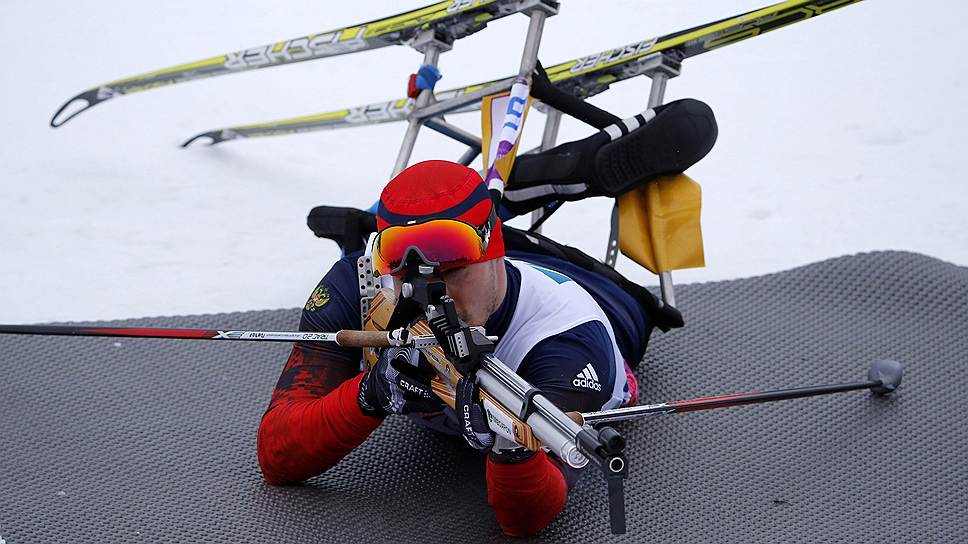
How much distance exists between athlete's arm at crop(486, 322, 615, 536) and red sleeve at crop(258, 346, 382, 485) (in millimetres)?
240

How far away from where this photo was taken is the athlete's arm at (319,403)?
1771 millimetres

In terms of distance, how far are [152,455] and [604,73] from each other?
4.16ft

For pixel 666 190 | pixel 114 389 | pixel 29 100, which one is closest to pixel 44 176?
pixel 29 100

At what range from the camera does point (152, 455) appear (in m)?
2.00

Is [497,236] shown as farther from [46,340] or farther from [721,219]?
[721,219]

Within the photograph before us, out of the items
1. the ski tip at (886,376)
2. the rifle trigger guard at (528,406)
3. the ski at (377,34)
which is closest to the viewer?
the rifle trigger guard at (528,406)

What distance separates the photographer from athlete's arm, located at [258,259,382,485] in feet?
5.81

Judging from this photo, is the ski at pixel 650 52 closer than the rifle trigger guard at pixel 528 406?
No

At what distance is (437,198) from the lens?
5.33 ft

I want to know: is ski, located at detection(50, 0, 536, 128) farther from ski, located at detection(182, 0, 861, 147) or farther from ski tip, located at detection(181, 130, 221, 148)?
ski tip, located at detection(181, 130, 221, 148)

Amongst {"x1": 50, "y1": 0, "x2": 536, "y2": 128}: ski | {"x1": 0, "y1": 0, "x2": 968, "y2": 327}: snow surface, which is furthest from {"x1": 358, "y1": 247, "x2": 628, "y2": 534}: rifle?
{"x1": 0, "y1": 0, "x2": 968, "y2": 327}: snow surface

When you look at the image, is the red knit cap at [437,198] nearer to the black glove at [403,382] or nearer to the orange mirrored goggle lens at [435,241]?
the orange mirrored goggle lens at [435,241]

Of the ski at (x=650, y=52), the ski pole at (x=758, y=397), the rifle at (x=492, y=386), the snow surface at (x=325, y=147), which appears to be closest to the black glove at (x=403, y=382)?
the rifle at (x=492, y=386)

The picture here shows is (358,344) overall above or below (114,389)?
above
